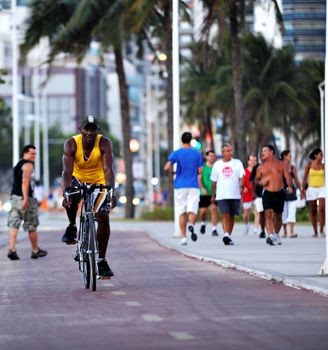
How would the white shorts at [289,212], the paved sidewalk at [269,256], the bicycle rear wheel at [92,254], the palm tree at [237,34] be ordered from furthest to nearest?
the palm tree at [237,34]
the white shorts at [289,212]
the paved sidewalk at [269,256]
the bicycle rear wheel at [92,254]

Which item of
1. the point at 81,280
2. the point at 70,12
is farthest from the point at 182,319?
the point at 70,12

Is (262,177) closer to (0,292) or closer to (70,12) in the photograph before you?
(0,292)

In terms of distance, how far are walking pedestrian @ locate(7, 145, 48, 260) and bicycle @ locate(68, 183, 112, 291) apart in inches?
325

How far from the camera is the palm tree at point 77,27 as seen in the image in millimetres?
55125

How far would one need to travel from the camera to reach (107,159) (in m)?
17.0

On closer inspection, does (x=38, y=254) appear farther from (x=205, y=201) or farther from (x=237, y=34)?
(x=237, y=34)

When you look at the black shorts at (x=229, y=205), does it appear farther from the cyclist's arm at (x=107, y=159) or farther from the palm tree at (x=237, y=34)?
the palm tree at (x=237, y=34)

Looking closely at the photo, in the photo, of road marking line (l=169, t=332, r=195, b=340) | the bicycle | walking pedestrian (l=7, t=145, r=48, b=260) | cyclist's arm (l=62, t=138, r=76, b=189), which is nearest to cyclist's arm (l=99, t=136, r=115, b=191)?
the bicycle

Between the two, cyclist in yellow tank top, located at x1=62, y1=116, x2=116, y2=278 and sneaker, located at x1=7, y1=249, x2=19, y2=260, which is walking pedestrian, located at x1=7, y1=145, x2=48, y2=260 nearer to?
sneaker, located at x1=7, y1=249, x2=19, y2=260

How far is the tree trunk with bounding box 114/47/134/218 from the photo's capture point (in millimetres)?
58438

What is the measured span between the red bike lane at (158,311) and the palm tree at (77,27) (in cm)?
3434

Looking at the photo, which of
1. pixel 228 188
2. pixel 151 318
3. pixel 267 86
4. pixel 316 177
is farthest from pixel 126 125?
pixel 151 318

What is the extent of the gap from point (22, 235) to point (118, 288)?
874 inches

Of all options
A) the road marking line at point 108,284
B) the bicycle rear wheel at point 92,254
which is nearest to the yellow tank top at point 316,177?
the road marking line at point 108,284
